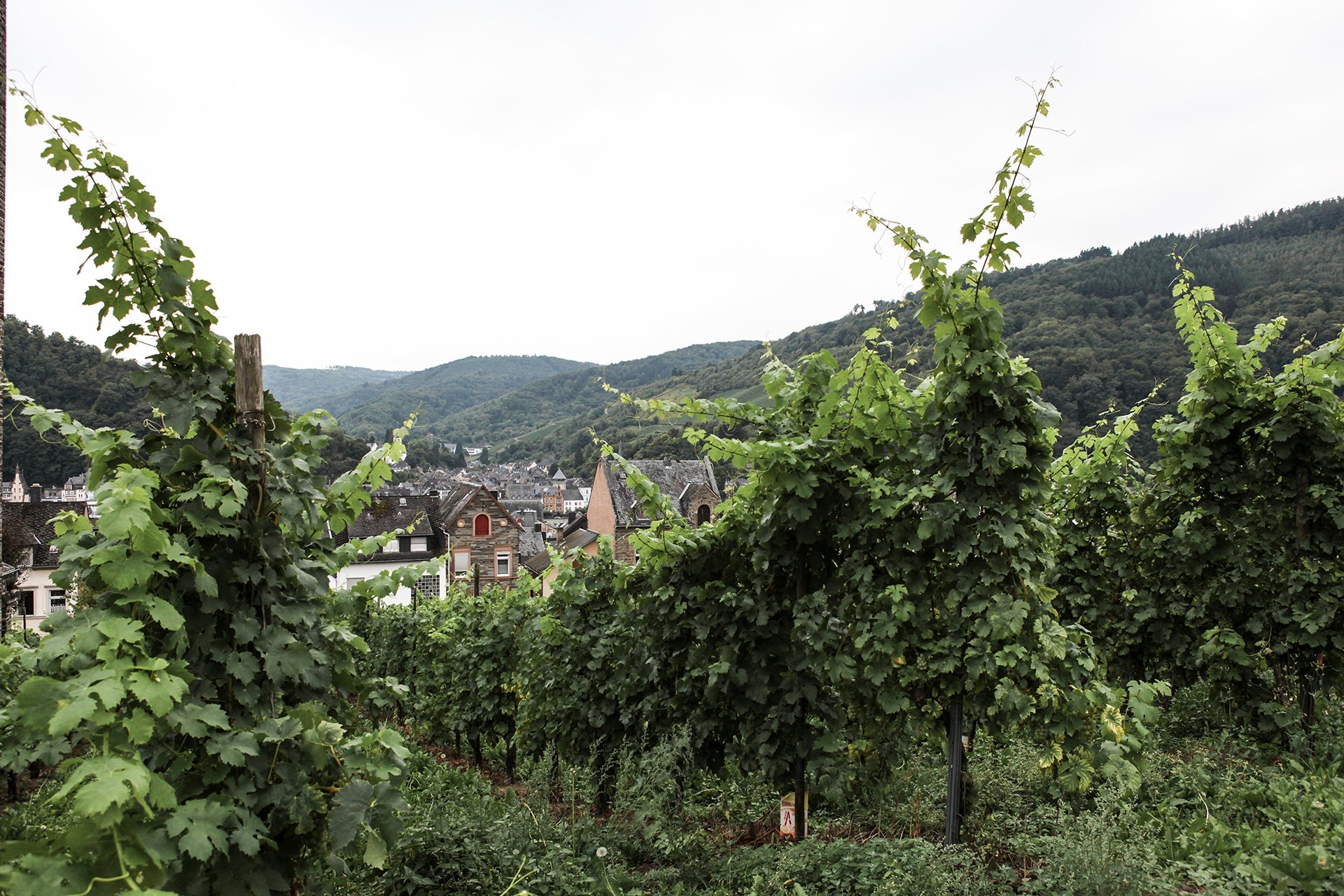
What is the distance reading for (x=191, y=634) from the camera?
3322mm

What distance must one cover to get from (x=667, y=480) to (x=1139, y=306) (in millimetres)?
49443

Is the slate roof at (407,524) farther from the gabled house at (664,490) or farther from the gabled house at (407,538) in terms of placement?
the gabled house at (664,490)

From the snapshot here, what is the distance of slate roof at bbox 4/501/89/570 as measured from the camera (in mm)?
31422

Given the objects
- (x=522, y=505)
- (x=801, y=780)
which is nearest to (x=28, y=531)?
(x=801, y=780)

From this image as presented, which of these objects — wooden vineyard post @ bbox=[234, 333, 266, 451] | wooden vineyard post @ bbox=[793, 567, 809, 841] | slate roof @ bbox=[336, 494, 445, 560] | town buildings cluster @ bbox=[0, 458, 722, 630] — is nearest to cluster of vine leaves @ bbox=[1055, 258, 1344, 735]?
wooden vineyard post @ bbox=[793, 567, 809, 841]

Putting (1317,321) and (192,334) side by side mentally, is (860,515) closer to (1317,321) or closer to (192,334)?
(192,334)

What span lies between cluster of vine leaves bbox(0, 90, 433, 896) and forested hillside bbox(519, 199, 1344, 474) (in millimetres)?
22330

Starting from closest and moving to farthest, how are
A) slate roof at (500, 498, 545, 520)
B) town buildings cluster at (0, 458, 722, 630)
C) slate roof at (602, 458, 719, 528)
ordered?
town buildings cluster at (0, 458, 722, 630) → slate roof at (602, 458, 719, 528) → slate roof at (500, 498, 545, 520)

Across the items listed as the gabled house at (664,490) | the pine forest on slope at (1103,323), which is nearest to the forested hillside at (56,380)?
the pine forest on slope at (1103,323)

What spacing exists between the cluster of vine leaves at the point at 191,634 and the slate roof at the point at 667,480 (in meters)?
37.2

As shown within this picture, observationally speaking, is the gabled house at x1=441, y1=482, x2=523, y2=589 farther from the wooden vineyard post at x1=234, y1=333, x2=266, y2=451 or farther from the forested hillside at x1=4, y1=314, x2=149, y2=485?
the wooden vineyard post at x1=234, y1=333, x2=266, y2=451

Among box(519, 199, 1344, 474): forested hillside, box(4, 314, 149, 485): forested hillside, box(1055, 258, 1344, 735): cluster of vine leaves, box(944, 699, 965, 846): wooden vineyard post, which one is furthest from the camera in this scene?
box(519, 199, 1344, 474): forested hillside

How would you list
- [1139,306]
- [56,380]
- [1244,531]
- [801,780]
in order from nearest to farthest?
[801,780]
[1244,531]
[56,380]
[1139,306]

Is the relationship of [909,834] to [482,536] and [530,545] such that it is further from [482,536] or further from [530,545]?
[530,545]
